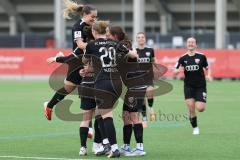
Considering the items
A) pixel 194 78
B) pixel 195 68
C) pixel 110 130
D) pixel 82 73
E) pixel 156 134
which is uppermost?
pixel 82 73

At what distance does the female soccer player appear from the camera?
1168 cm

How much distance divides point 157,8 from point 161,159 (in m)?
49.5

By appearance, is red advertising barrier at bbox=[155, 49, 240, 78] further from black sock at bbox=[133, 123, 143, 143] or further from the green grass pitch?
black sock at bbox=[133, 123, 143, 143]

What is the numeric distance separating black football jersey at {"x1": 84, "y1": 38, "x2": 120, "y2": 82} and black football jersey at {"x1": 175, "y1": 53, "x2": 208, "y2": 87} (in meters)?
4.76

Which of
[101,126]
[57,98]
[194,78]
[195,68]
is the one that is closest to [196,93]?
[194,78]

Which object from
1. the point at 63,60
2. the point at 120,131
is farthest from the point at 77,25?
the point at 120,131

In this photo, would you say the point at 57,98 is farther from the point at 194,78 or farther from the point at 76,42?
the point at 194,78

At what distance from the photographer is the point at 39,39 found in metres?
49.7

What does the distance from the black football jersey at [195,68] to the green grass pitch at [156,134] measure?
3.53 ft

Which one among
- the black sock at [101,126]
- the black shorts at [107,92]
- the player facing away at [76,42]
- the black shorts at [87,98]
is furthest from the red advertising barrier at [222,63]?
the black shorts at [107,92]

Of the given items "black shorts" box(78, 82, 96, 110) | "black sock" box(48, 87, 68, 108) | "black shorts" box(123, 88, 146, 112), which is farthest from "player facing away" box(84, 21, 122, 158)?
"black sock" box(48, 87, 68, 108)

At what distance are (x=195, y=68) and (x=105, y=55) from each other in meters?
5.02

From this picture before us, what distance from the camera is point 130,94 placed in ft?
40.3

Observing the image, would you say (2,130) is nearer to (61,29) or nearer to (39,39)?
(39,39)
